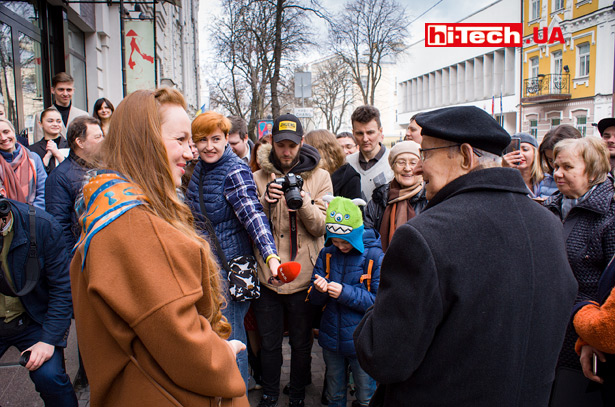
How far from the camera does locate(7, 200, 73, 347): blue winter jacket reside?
276cm

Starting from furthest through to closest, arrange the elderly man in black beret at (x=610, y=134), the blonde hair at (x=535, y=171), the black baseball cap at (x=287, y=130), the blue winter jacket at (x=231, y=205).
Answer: the blonde hair at (x=535, y=171)
the elderly man in black beret at (x=610, y=134)
the black baseball cap at (x=287, y=130)
the blue winter jacket at (x=231, y=205)

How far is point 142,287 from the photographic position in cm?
140

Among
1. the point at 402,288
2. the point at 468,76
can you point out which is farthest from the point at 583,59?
the point at 402,288

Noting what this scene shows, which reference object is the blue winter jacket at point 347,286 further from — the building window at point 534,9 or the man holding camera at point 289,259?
the building window at point 534,9

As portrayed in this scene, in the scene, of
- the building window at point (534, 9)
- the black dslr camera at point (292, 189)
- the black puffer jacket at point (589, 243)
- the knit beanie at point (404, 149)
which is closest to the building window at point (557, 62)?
the building window at point (534, 9)

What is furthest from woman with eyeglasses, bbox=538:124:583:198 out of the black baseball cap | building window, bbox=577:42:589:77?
building window, bbox=577:42:589:77

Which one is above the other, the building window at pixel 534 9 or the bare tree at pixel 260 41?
the building window at pixel 534 9

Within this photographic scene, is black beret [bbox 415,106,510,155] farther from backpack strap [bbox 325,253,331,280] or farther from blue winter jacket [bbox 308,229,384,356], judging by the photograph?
backpack strap [bbox 325,253,331,280]

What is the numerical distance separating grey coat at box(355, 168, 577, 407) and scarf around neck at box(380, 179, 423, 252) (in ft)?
6.76

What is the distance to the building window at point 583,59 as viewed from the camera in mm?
29781

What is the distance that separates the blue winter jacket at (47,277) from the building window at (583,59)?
3399 cm

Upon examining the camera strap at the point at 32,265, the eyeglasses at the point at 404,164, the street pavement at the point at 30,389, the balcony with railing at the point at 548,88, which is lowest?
the street pavement at the point at 30,389

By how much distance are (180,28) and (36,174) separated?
85.1 feet

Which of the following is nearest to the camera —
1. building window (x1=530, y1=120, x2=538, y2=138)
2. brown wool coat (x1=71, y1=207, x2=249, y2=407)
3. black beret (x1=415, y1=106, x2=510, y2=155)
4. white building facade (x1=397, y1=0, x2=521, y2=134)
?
brown wool coat (x1=71, y1=207, x2=249, y2=407)
